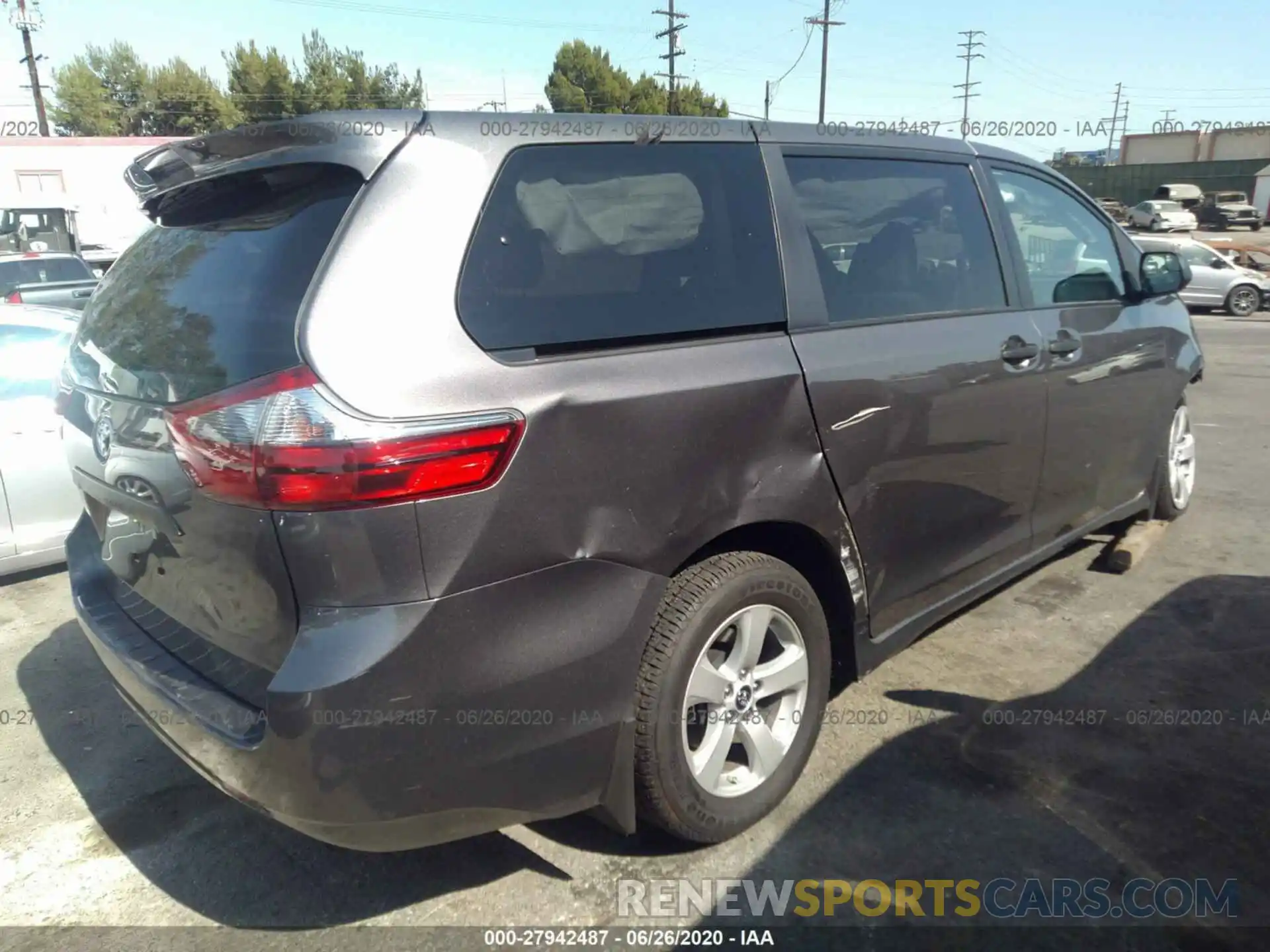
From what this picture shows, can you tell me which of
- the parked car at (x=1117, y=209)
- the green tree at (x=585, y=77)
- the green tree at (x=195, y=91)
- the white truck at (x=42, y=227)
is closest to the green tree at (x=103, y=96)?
the green tree at (x=195, y=91)

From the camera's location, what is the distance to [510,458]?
1.95m

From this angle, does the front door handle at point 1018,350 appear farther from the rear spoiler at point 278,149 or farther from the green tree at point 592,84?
the green tree at point 592,84

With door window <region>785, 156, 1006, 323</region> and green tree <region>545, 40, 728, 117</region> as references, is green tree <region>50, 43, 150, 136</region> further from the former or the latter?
door window <region>785, 156, 1006, 323</region>

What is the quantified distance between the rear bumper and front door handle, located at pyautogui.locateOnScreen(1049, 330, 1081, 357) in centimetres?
212

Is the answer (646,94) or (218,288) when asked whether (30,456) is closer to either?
(218,288)

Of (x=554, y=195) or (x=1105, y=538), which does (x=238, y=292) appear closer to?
(x=554, y=195)

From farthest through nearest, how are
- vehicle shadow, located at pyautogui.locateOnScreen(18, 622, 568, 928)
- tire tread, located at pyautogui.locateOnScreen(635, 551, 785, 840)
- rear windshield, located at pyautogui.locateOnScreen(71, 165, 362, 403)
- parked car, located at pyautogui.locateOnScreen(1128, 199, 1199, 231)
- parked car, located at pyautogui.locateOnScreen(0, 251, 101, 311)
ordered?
parked car, located at pyautogui.locateOnScreen(1128, 199, 1199, 231) < parked car, located at pyautogui.locateOnScreen(0, 251, 101, 311) < vehicle shadow, located at pyautogui.locateOnScreen(18, 622, 568, 928) < tire tread, located at pyautogui.locateOnScreen(635, 551, 785, 840) < rear windshield, located at pyautogui.locateOnScreen(71, 165, 362, 403)

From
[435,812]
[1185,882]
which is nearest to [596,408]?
[435,812]

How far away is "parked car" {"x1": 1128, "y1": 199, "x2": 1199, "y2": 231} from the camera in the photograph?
4056cm

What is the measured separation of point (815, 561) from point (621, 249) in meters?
1.09

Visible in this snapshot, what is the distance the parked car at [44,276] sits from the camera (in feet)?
40.8

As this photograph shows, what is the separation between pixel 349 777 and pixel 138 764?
1.65 meters

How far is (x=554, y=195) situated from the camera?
223 cm

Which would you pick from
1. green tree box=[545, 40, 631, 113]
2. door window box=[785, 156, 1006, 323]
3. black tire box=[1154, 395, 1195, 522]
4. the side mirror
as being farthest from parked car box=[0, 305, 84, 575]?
green tree box=[545, 40, 631, 113]
